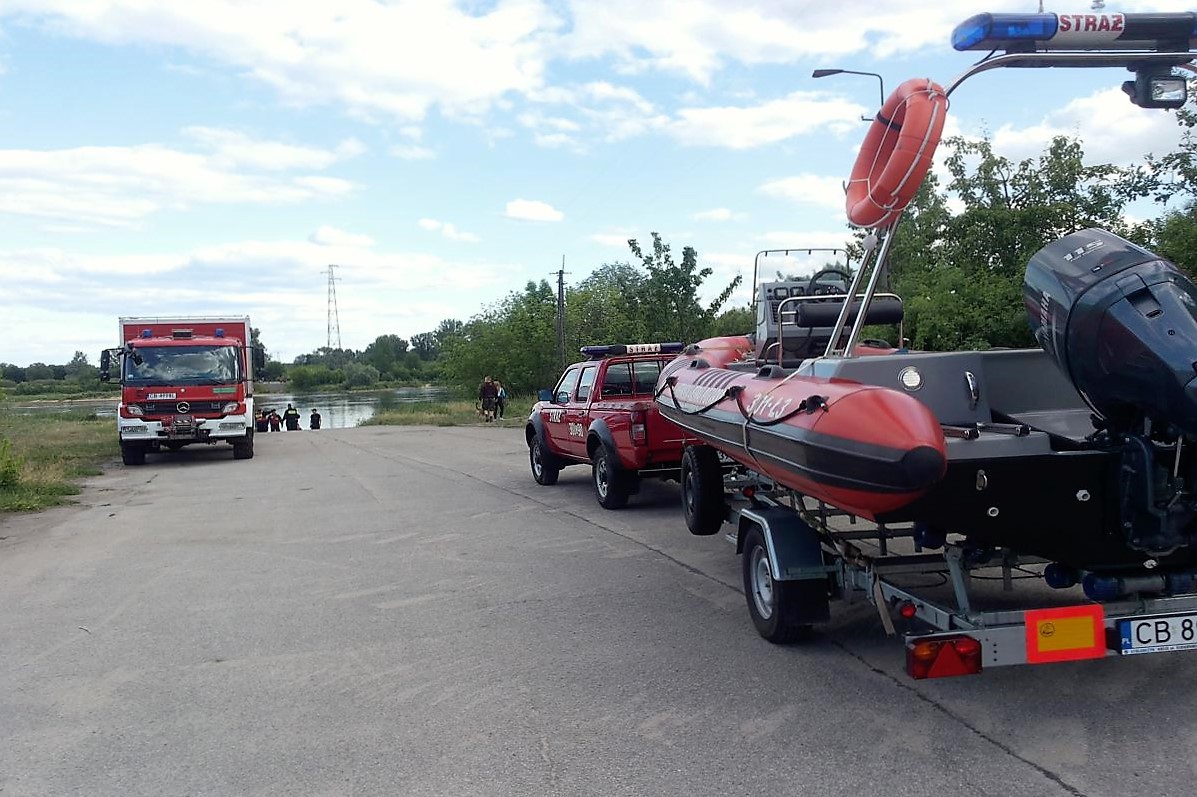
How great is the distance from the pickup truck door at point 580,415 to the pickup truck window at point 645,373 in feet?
1.66

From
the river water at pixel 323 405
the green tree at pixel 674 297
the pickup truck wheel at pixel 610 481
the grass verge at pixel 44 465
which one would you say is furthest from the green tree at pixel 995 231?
the river water at pixel 323 405

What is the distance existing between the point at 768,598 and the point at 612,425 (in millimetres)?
5140

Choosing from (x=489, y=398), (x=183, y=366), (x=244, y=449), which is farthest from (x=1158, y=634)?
(x=489, y=398)

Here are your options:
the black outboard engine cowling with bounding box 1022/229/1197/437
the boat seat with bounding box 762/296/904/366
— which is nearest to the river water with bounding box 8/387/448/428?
the boat seat with bounding box 762/296/904/366

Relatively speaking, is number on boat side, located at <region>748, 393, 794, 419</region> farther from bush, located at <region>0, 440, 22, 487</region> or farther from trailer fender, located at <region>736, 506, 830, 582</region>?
bush, located at <region>0, 440, 22, 487</region>

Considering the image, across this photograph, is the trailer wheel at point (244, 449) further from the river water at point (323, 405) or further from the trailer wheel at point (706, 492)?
the trailer wheel at point (706, 492)

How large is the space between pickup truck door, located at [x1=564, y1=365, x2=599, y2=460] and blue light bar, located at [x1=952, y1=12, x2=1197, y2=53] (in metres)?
7.21

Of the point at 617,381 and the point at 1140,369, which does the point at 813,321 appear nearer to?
the point at 1140,369

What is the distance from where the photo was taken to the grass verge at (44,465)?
13.6 meters

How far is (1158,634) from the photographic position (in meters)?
4.20

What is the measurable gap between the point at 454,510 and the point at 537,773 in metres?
7.76

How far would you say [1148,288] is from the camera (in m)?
4.24

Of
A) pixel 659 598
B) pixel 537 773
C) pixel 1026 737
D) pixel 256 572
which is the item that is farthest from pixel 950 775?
pixel 256 572

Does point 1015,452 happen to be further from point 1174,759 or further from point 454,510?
point 454,510
